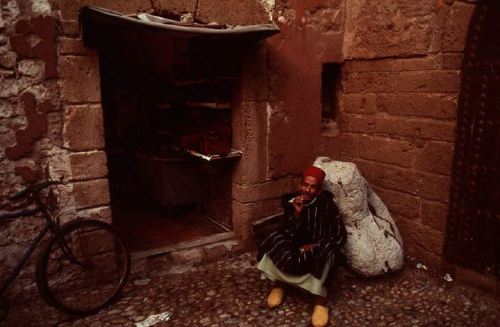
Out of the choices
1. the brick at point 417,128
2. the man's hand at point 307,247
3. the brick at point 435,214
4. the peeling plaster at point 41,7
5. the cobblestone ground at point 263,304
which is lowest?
the cobblestone ground at point 263,304

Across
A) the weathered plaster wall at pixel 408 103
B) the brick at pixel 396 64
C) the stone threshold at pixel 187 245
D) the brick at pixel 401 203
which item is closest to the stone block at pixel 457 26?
the weathered plaster wall at pixel 408 103

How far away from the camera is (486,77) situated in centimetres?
352

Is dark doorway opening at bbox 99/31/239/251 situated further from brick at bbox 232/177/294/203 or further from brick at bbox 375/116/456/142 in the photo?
brick at bbox 375/116/456/142

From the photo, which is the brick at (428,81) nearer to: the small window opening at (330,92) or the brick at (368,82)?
the brick at (368,82)

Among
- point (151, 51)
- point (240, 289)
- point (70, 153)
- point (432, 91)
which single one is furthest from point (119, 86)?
point (432, 91)

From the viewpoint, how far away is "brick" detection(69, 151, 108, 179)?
3666 millimetres

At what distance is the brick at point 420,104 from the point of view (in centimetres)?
388

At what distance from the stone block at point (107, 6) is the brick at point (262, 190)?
210 cm

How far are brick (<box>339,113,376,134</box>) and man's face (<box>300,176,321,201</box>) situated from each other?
1457 millimetres

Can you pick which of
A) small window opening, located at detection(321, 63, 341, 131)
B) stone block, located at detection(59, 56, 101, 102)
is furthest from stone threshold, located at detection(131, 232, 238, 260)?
small window opening, located at detection(321, 63, 341, 131)

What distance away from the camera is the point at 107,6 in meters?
3.62

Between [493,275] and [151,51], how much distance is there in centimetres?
574

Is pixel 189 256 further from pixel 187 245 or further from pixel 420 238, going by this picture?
pixel 420 238

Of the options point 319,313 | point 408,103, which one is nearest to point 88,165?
point 319,313
